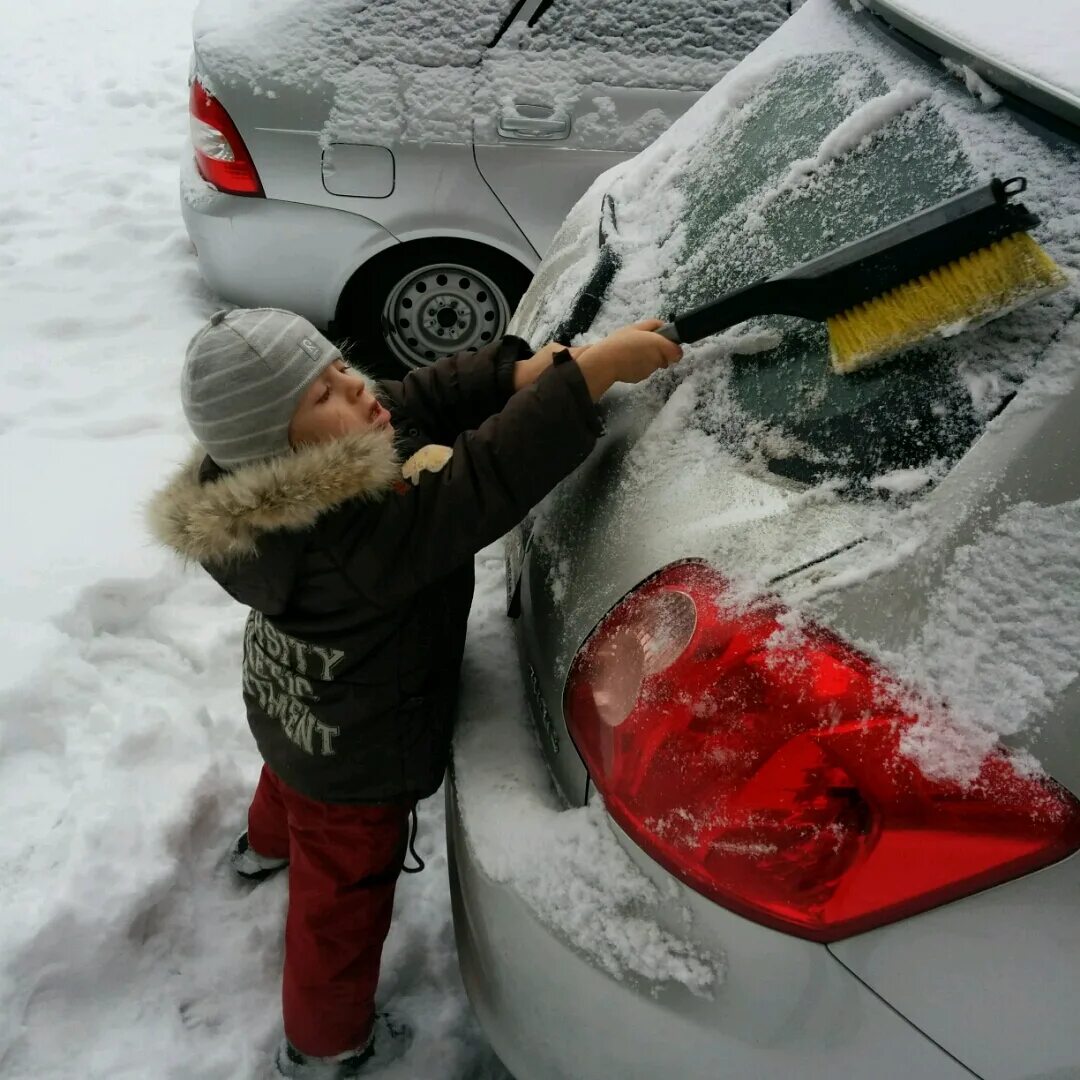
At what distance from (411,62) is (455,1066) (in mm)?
3137

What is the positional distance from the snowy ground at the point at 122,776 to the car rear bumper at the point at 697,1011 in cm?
64

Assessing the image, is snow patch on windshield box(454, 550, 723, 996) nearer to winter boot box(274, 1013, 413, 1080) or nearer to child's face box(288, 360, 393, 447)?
child's face box(288, 360, 393, 447)

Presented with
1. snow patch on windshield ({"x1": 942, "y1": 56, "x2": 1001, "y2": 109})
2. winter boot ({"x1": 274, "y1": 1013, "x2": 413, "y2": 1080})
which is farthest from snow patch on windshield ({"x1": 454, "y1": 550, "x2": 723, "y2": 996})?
snow patch on windshield ({"x1": 942, "y1": 56, "x2": 1001, "y2": 109})

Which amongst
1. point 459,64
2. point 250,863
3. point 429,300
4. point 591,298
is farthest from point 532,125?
point 250,863

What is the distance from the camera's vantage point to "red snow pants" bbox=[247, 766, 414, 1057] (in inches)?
62.7

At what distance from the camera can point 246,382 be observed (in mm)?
1289

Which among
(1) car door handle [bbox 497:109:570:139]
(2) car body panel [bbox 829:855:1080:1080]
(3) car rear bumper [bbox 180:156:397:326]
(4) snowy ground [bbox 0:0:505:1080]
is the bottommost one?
(4) snowy ground [bbox 0:0:505:1080]

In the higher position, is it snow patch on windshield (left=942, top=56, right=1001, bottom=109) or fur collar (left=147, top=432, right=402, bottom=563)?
snow patch on windshield (left=942, top=56, right=1001, bottom=109)

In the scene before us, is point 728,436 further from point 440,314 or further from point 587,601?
point 440,314

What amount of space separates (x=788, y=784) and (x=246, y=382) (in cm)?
90

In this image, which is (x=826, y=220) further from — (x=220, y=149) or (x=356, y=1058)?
(x=220, y=149)

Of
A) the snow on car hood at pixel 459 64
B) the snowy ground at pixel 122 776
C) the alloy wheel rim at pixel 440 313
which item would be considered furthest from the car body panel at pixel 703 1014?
the snow on car hood at pixel 459 64

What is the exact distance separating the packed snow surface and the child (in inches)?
22.9

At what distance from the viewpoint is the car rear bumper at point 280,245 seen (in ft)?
11.1
